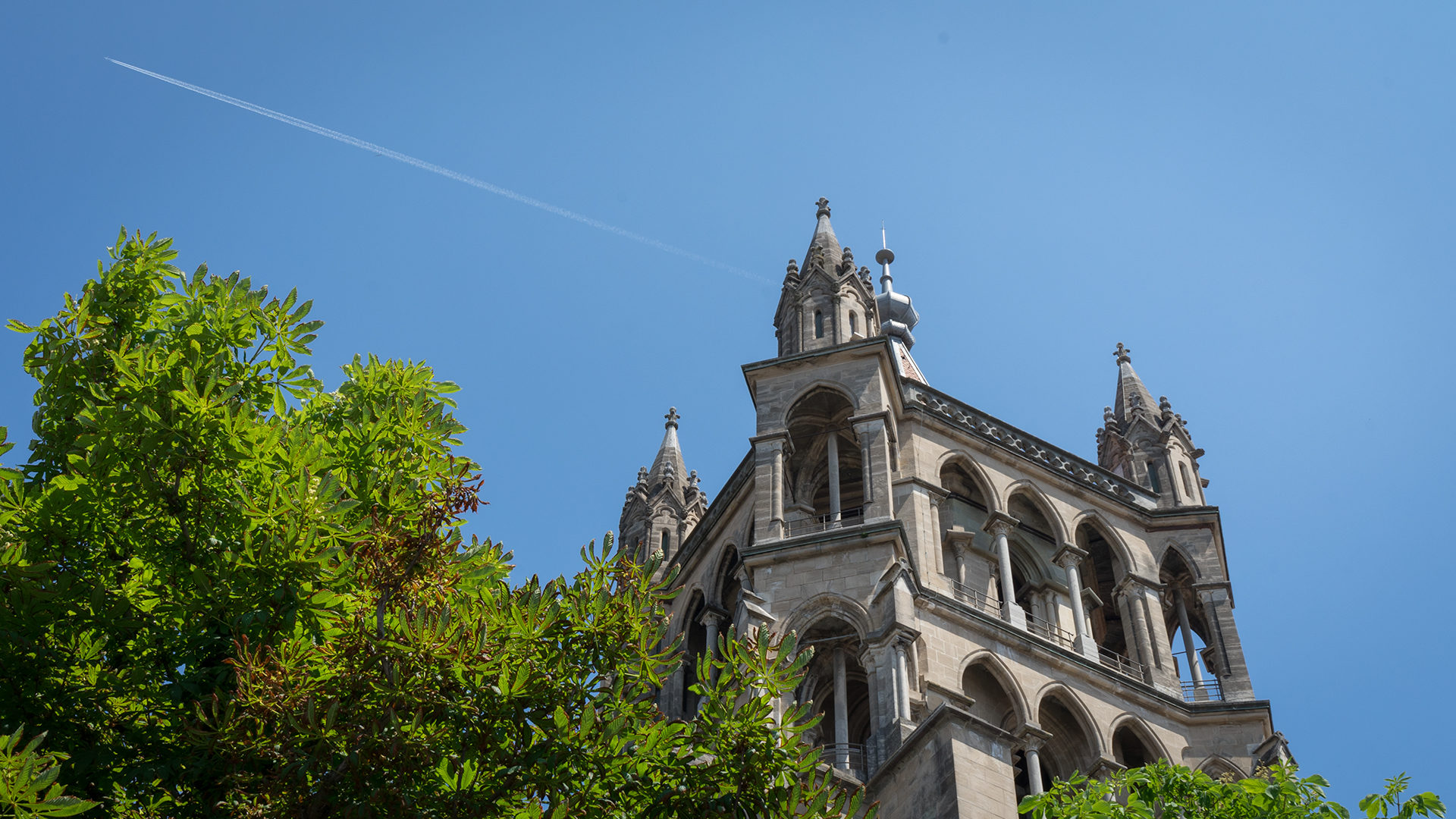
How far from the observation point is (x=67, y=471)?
11.6m

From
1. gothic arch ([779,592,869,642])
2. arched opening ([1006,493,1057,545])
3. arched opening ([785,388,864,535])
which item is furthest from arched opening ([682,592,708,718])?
arched opening ([1006,493,1057,545])

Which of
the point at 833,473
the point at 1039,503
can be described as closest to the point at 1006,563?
the point at 1039,503

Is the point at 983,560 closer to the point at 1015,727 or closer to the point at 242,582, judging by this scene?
the point at 1015,727

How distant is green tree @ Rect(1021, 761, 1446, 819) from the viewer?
15.3 meters

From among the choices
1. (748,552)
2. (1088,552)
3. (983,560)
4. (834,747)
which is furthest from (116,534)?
(1088,552)

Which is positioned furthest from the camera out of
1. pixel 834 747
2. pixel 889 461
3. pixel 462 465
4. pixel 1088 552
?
pixel 1088 552

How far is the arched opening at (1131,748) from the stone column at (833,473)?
6.25 meters

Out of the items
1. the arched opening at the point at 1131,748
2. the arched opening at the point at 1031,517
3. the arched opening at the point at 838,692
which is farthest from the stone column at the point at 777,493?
the arched opening at the point at 1131,748

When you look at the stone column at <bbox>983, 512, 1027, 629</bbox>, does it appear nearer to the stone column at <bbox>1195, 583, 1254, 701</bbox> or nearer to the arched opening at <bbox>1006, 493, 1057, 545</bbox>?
the arched opening at <bbox>1006, 493, 1057, 545</bbox>

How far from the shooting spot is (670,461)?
41.3m

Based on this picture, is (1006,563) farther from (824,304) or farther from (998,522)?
(824,304)

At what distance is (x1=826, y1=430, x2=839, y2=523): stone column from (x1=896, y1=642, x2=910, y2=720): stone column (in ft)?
11.4

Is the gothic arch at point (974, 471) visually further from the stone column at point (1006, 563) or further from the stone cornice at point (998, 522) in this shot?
the stone column at point (1006, 563)

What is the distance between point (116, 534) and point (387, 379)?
2781mm
